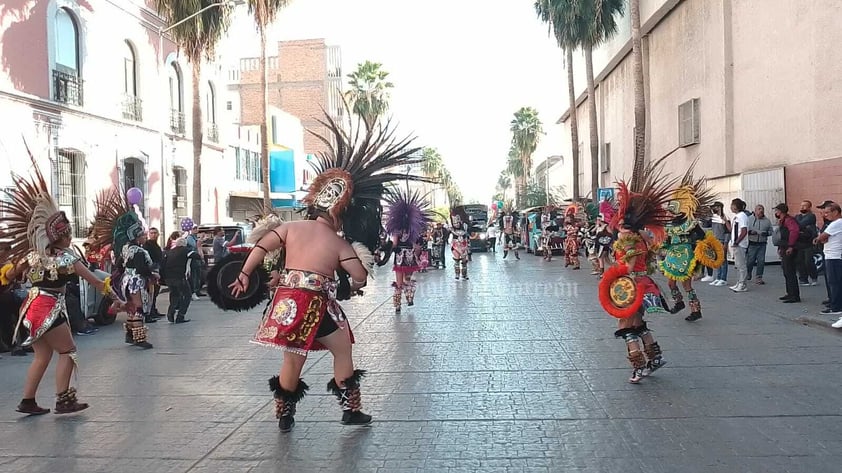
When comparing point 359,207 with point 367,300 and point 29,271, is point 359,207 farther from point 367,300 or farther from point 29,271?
point 367,300

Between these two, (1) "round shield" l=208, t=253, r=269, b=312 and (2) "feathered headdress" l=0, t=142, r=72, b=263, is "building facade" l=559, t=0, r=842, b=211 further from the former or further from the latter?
(2) "feathered headdress" l=0, t=142, r=72, b=263

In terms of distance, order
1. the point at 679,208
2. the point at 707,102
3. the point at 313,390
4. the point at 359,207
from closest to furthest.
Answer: the point at 359,207 < the point at 313,390 < the point at 679,208 < the point at 707,102

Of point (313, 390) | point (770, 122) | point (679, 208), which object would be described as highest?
point (770, 122)

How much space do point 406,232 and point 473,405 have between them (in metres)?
7.54

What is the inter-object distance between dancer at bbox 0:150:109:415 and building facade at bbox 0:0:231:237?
444 inches

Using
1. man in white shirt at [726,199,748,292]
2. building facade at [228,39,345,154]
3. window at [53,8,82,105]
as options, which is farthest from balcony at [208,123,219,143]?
building facade at [228,39,345,154]

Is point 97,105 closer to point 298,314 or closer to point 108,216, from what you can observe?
point 108,216

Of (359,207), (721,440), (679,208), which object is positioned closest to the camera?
(721,440)

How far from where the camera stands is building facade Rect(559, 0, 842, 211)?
59.4 feet

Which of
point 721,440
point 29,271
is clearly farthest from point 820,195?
point 29,271

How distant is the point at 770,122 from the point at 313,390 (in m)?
17.4

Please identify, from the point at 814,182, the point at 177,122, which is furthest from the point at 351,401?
the point at 177,122

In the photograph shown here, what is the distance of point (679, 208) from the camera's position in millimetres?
10711

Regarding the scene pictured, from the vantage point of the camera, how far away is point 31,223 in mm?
7027
